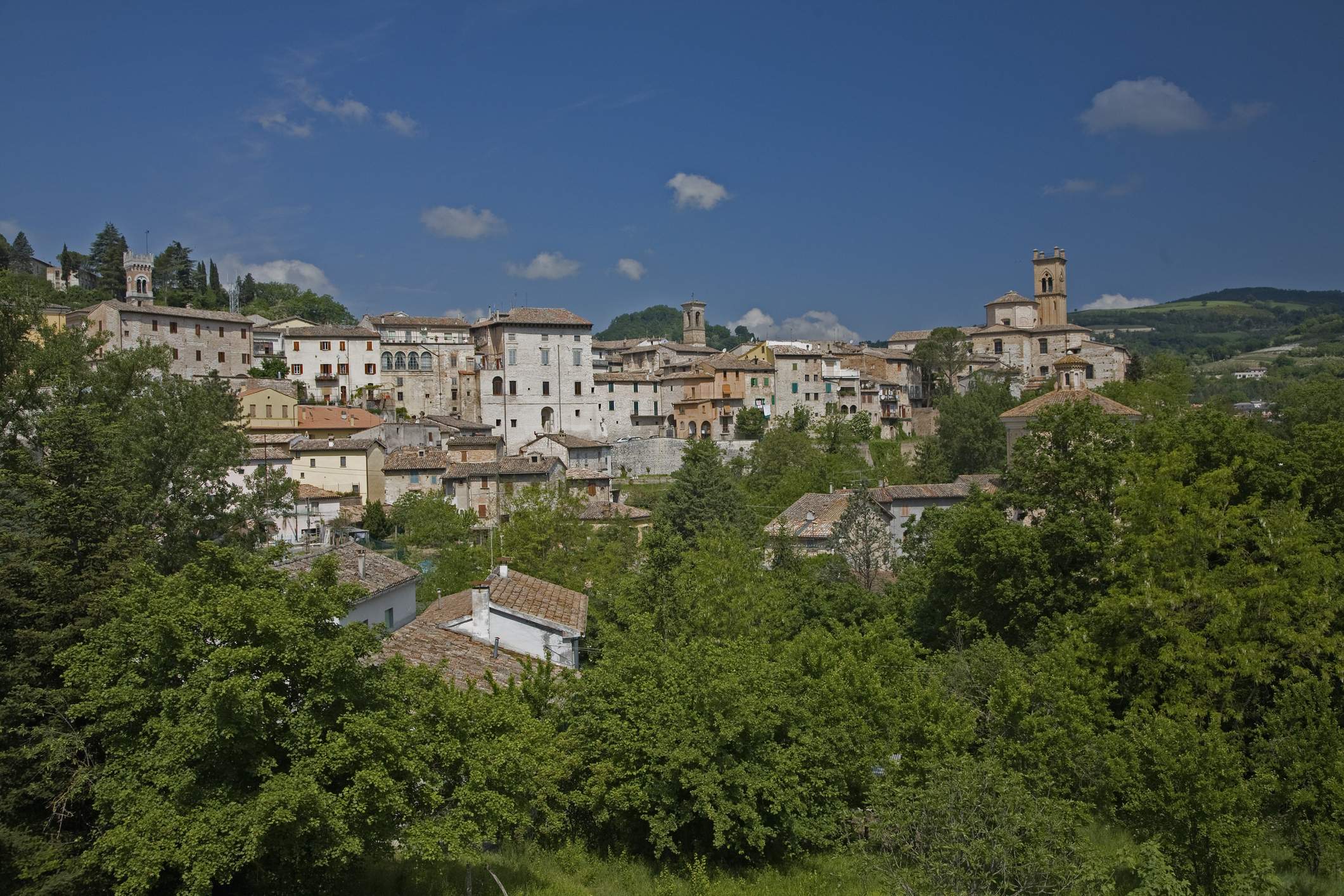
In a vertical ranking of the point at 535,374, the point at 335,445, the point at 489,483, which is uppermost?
the point at 535,374

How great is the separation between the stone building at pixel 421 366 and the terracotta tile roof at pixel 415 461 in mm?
24360

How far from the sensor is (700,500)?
39.6 metres

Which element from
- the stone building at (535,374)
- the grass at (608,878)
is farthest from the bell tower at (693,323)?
the grass at (608,878)

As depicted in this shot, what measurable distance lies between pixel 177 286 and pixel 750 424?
66.4m

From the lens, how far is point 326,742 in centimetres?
1081

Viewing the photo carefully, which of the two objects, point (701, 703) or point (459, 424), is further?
point (459, 424)

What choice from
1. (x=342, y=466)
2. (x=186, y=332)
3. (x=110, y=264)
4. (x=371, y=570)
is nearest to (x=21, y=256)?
(x=110, y=264)

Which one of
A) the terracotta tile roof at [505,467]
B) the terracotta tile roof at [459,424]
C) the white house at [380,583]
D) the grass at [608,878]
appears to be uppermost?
the terracotta tile roof at [459,424]

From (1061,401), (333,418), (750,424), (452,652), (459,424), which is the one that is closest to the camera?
(452,652)

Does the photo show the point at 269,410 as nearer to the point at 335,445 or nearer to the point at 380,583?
the point at 335,445

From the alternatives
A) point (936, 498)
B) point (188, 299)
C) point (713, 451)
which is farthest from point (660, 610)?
point (188, 299)

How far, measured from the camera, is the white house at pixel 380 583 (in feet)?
74.1

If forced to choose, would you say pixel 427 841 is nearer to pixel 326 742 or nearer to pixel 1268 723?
pixel 326 742

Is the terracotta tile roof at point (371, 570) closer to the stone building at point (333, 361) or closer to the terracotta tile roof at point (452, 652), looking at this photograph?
the terracotta tile roof at point (452, 652)
